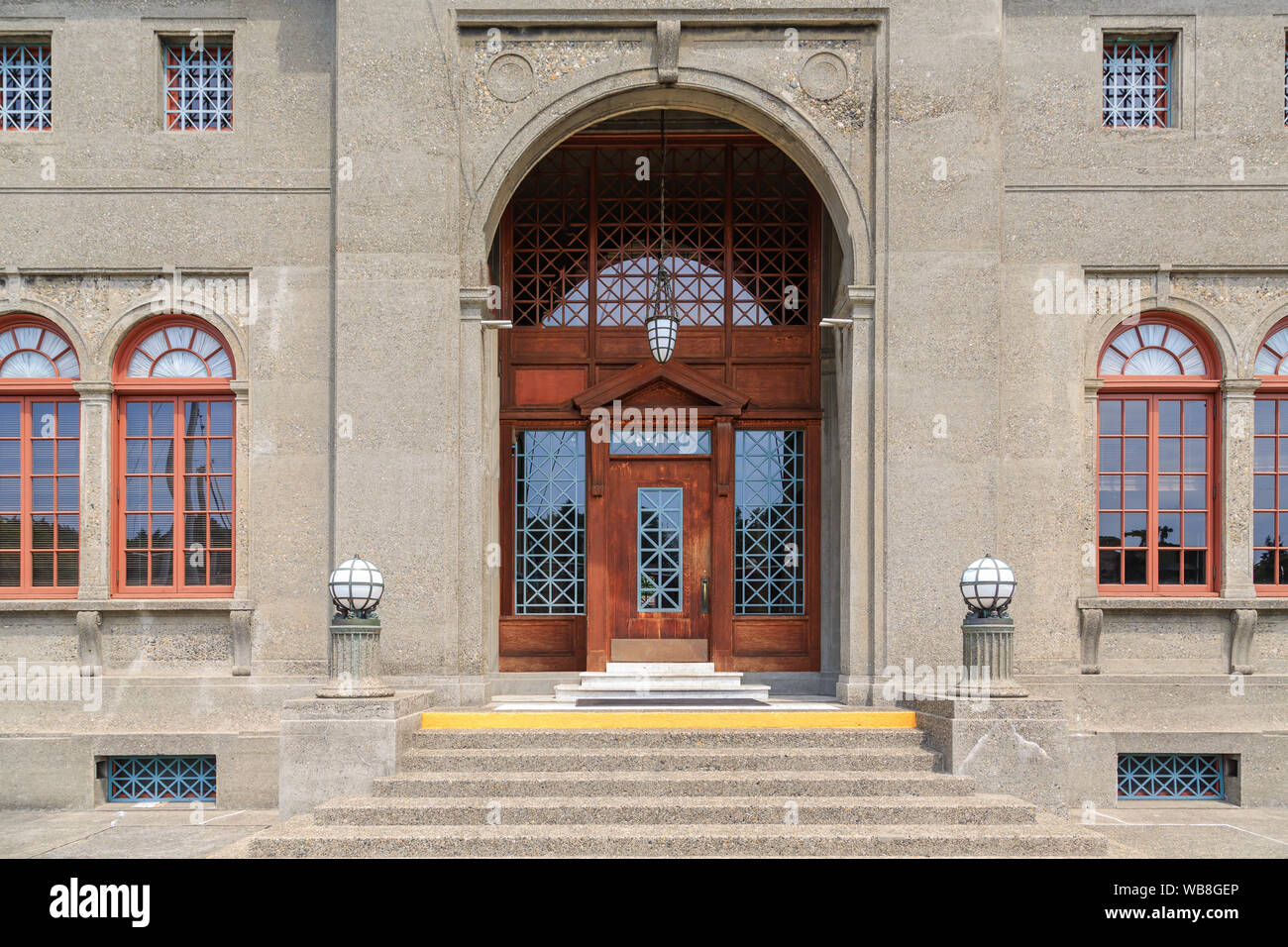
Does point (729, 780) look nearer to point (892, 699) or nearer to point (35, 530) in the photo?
point (892, 699)

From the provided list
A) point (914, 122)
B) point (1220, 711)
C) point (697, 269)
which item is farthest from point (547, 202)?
point (1220, 711)

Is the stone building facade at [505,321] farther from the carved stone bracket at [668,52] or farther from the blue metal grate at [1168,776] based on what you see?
the blue metal grate at [1168,776]

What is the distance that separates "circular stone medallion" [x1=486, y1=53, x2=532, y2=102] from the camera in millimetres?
10273

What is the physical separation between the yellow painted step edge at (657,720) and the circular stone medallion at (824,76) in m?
5.83

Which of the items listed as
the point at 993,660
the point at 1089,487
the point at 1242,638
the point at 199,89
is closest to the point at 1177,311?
the point at 1089,487

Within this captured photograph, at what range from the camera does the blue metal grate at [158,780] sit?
10383mm

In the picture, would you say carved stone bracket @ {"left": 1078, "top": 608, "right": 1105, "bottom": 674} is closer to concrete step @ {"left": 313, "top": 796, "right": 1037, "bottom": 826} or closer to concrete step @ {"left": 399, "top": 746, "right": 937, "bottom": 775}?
concrete step @ {"left": 399, "top": 746, "right": 937, "bottom": 775}

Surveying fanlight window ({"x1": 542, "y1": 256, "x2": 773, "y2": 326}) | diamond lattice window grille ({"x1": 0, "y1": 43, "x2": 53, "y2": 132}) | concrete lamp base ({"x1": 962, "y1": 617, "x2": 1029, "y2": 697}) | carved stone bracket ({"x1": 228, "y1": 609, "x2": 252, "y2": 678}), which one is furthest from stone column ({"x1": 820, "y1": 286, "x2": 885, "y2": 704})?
diamond lattice window grille ({"x1": 0, "y1": 43, "x2": 53, "y2": 132})

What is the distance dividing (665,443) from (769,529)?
1.55 meters

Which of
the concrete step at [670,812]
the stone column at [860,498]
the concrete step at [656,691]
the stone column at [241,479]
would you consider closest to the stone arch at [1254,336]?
the stone column at [860,498]

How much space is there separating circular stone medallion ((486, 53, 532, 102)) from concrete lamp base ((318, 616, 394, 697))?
17.1 ft

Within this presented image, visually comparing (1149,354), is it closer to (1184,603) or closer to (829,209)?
(1184,603)

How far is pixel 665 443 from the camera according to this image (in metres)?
12.2

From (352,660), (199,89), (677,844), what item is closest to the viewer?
(677,844)
